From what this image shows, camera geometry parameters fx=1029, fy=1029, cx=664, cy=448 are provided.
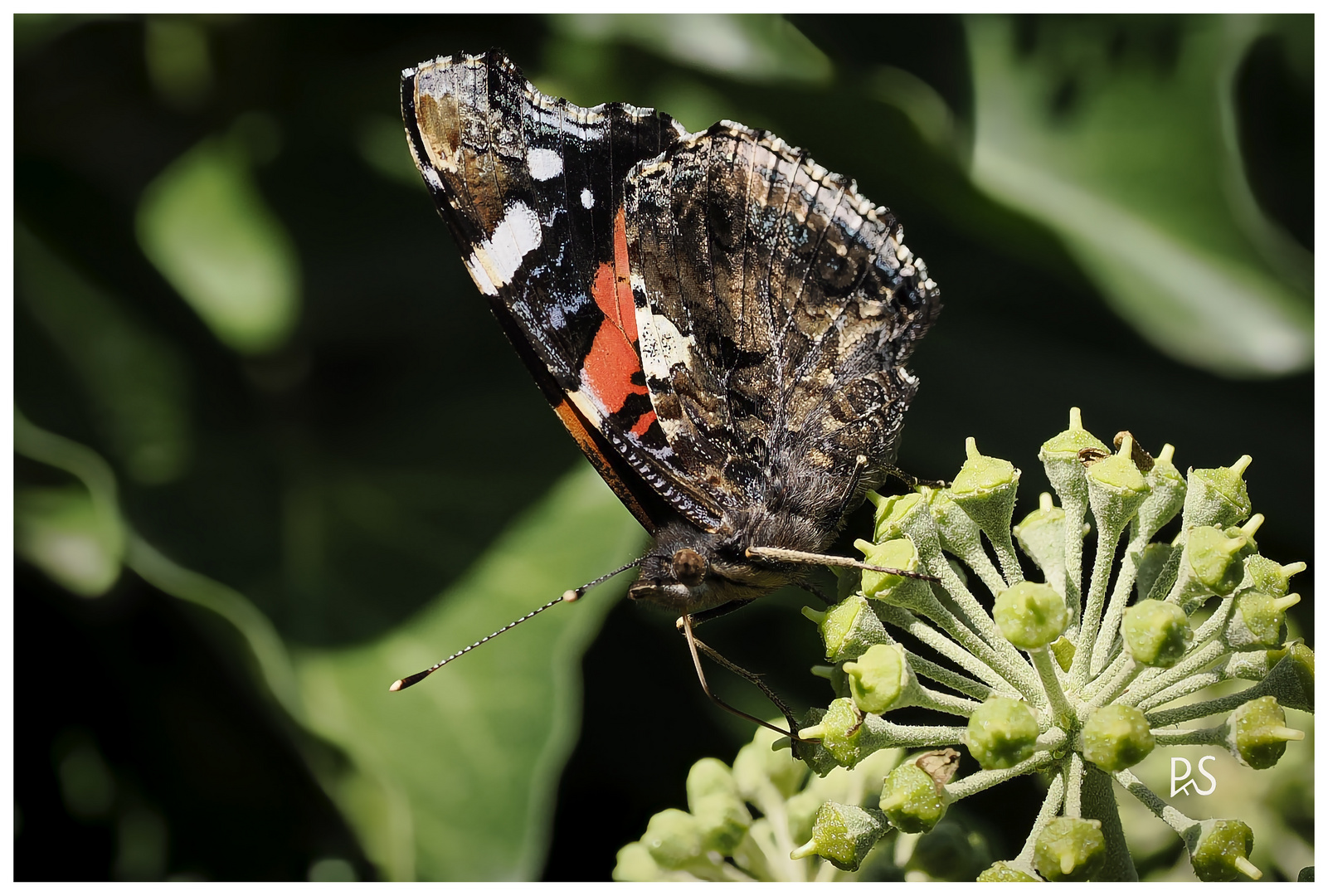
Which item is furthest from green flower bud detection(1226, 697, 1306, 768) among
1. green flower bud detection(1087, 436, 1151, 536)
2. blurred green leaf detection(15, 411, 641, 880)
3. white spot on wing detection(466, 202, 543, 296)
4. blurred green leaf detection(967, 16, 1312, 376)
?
white spot on wing detection(466, 202, 543, 296)

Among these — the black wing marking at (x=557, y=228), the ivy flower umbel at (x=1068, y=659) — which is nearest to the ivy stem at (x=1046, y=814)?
the ivy flower umbel at (x=1068, y=659)

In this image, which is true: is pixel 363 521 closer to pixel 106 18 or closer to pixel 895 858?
pixel 106 18

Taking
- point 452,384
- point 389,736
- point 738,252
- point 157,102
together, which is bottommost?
point 389,736

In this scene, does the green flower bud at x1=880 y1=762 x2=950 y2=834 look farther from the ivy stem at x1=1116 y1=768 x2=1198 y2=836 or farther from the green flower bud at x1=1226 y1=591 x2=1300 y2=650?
the green flower bud at x1=1226 y1=591 x2=1300 y2=650

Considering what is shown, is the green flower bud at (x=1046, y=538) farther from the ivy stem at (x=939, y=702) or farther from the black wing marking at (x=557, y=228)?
the black wing marking at (x=557, y=228)

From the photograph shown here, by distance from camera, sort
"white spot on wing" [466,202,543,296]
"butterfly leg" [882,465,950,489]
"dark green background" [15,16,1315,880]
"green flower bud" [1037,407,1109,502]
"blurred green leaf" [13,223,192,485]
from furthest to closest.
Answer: "blurred green leaf" [13,223,192,485], "dark green background" [15,16,1315,880], "white spot on wing" [466,202,543,296], "butterfly leg" [882,465,950,489], "green flower bud" [1037,407,1109,502]
